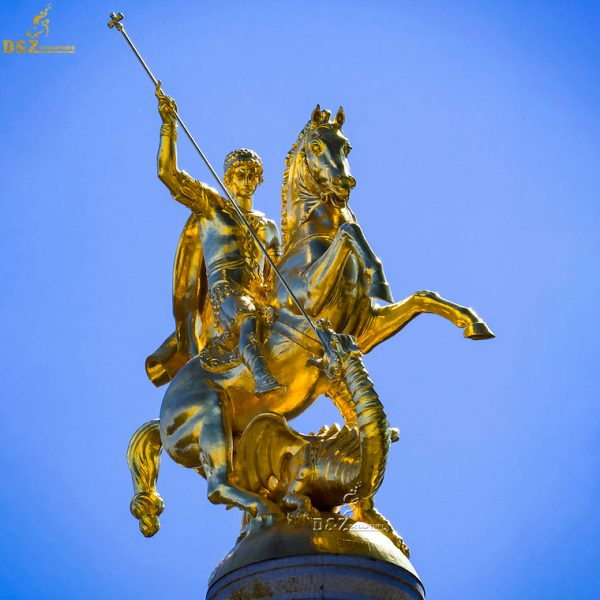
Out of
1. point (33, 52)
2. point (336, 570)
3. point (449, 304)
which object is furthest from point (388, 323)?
point (33, 52)

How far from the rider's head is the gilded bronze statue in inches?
0.4

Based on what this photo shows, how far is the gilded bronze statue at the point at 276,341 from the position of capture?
8430 millimetres

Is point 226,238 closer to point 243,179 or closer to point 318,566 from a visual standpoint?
point 243,179

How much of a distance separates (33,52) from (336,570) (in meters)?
5.68

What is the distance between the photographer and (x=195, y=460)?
8.99 meters

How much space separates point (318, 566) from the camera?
7.96 meters

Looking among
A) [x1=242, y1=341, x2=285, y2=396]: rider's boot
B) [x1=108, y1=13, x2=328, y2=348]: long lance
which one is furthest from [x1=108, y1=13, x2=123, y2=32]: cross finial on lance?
[x1=242, y1=341, x2=285, y2=396]: rider's boot

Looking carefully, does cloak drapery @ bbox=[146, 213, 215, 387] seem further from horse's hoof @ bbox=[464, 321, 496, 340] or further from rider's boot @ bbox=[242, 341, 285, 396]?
horse's hoof @ bbox=[464, 321, 496, 340]

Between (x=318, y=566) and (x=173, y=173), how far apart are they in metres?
3.16

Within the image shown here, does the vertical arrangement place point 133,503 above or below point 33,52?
below

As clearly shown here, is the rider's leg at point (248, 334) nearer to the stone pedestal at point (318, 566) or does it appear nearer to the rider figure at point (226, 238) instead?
the rider figure at point (226, 238)

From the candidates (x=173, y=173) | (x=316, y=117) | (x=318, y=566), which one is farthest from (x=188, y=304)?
(x=318, y=566)

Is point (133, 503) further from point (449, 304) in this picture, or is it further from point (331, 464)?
point (449, 304)

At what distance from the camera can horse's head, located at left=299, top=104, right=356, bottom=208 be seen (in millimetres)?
9391
